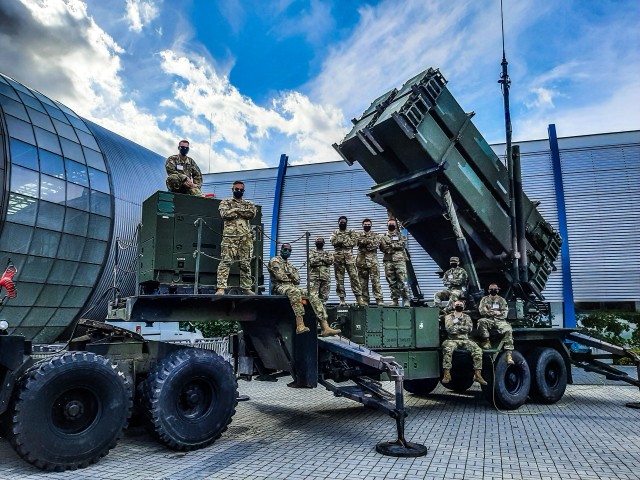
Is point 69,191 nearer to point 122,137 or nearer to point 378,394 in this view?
point 122,137

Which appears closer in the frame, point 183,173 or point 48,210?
point 183,173

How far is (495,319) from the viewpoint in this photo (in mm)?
8969

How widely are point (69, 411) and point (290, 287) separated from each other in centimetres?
292

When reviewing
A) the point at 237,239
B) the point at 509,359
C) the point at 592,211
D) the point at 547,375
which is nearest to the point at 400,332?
the point at 509,359

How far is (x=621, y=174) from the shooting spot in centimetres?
1730

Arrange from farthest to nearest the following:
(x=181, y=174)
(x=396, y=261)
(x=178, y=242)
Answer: (x=396, y=261) → (x=181, y=174) → (x=178, y=242)

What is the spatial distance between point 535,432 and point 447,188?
394 cm

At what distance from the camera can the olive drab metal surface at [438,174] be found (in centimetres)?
825

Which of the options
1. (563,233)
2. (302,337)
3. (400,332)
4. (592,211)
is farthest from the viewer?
(592,211)

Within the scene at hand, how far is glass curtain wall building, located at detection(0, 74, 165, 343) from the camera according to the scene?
14195mm

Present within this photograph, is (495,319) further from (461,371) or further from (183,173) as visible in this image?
(183,173)

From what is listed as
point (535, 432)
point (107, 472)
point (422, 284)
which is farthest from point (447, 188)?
point (422, 284)

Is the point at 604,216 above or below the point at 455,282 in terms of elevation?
above

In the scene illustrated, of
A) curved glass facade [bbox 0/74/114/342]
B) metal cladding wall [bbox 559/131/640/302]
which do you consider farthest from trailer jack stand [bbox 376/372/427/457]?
metal cladding wall [bbox 559/131/640/302]
